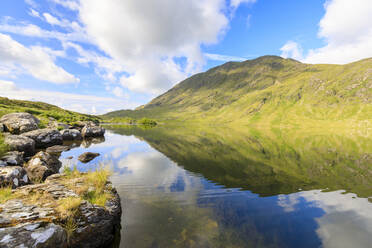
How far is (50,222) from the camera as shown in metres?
7.95

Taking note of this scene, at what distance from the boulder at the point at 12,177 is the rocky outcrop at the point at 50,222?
13.5 feet

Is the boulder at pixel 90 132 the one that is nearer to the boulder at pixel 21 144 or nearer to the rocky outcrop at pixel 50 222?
the boulder at pixel 21 144

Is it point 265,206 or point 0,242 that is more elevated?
point 0,242

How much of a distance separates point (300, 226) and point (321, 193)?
31.3 feet

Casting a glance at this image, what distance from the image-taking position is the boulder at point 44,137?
126ft

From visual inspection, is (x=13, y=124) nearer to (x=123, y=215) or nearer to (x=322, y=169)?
(x=123, y=215)

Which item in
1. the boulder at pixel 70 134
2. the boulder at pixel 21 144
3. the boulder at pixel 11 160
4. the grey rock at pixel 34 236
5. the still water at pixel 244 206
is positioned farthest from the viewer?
the boulder at pixel 70 134

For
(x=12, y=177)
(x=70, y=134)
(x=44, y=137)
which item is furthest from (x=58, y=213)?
(x=70, y=134)

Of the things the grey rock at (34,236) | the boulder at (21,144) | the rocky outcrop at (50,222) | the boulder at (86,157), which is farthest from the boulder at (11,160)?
the grey rock at (34,236)

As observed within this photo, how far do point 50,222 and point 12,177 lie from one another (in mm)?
9849

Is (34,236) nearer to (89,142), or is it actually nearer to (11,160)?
(11,160)

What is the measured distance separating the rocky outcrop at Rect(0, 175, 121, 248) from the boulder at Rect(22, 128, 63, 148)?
35.8 meters

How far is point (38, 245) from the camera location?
676 cm

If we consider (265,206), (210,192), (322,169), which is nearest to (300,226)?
(265,206)
